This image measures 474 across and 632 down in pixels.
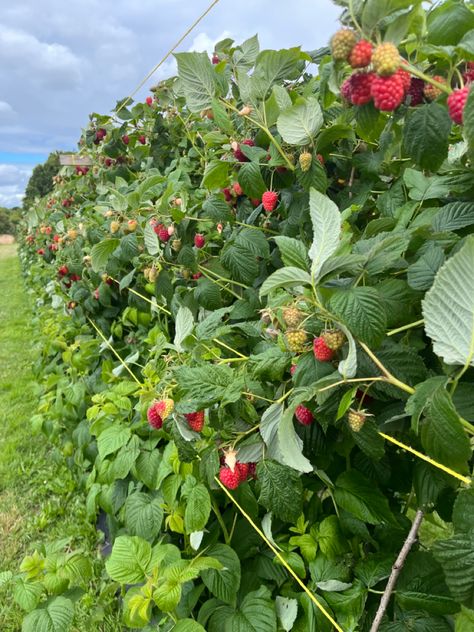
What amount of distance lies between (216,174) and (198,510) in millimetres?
890

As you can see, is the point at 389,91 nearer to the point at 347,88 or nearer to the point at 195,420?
the point at 347,88

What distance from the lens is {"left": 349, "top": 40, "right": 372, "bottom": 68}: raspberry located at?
64cm

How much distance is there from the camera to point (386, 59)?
613mm

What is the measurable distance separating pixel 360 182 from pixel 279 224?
0.26m

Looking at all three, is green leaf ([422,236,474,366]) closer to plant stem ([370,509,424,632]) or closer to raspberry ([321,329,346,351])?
raspberry ([321,329,346,351])

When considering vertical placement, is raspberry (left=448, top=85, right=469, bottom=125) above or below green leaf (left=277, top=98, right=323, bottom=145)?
below

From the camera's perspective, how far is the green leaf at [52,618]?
3.99 ft

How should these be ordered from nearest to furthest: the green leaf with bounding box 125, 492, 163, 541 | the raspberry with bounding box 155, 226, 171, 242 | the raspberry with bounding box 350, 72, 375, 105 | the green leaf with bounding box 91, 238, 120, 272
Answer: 1. the raspberry with bounding box 350, 72, 375, 105
2. the green leaf with bounding box 125, 492, 163, 541
3. the raspberry with bounding box 155, 226, 171, 242
4. the green leaf with bounding box 91, 238, 120, 272

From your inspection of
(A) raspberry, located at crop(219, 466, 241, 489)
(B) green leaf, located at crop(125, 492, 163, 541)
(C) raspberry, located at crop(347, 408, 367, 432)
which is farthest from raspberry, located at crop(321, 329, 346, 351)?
(B) green leaf, located at crop(125, 492, 163, 541)

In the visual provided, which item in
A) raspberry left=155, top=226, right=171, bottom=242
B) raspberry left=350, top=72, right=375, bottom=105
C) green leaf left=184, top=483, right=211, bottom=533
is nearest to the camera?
raspberry left=350, top=72, right=375, bottom=105

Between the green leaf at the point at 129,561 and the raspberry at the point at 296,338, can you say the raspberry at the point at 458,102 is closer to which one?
the raspberry at the point at 296,338

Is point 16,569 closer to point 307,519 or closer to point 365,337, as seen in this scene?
point 307,519

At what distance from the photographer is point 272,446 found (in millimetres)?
980

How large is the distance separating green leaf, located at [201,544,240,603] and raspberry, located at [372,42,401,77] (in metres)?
1.12
